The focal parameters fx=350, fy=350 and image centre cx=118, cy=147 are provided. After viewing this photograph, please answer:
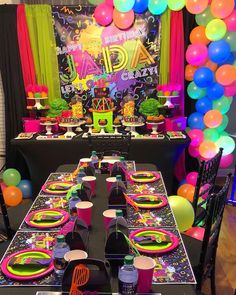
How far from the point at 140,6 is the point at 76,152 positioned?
169cm

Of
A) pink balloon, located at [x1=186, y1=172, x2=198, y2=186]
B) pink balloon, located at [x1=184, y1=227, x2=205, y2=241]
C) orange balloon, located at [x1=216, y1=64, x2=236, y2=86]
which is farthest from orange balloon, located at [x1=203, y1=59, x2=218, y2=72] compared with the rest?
pink balloon, located at [x1=184, y1=227, x2=205, y2=241]

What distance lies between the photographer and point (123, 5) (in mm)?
3574

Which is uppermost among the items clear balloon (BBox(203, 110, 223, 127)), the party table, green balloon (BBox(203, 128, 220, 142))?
clear balloon (BBox(203, 110, 223, 127))

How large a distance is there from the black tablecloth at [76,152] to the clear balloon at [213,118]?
304mm

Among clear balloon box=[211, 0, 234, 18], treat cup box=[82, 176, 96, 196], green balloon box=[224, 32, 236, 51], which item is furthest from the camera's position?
green balloon box=[224, 32, 236, 51]

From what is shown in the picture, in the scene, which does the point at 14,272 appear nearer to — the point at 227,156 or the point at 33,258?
the point at 33,258

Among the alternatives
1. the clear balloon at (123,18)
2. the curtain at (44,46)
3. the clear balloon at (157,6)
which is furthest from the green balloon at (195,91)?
the curtain at (44,46)

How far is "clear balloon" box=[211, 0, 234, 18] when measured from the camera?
3328 millimetres

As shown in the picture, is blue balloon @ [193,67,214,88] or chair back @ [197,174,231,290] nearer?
chair back @ [197,174,231,290]

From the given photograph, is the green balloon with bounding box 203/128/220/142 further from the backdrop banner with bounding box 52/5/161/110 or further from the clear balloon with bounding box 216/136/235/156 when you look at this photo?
the backdrop banner with bounding box 52/5/161/110

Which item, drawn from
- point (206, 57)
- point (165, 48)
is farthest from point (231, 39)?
point (165, 48)

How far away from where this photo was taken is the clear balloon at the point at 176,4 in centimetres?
358

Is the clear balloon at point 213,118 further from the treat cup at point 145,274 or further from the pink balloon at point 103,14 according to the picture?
the treat cup at point 145,274

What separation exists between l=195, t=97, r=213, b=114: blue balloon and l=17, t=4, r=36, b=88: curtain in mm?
1864
